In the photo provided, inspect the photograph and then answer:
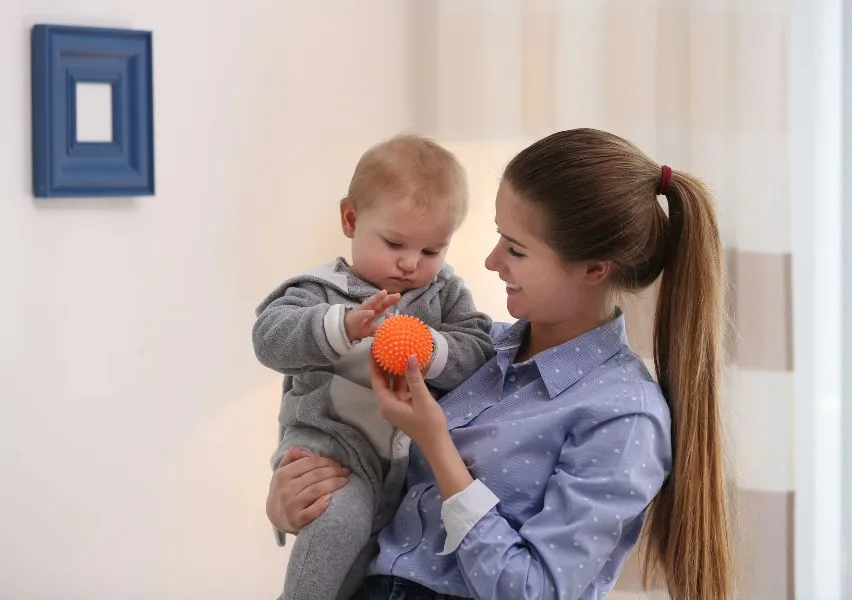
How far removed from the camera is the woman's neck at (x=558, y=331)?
1.75 metres

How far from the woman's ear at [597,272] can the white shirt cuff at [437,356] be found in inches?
9.3

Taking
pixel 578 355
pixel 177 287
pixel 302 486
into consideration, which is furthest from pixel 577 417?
pixel 177 287

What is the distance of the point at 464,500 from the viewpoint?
1.55m

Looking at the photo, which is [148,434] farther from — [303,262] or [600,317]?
[600,317]

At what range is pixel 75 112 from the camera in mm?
2586

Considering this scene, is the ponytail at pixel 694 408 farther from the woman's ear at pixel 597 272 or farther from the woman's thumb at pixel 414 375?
the woman's thumb at pixel 414 375

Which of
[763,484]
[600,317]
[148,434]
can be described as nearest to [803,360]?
[763,484]

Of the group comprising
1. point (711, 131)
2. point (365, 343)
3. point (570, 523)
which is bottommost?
point (570, 523)

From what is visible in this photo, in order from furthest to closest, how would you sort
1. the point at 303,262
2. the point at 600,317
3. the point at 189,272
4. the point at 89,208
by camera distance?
the point at 303,262 → the point at 189,272 → the point at 89,208 → the point at 600,317

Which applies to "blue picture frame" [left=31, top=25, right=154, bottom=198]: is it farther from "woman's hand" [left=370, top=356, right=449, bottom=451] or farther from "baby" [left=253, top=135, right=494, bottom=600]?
"woman's hand" [left=370, top=356, right=449, bottom=451]

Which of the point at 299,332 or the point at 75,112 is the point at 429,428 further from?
the point at 75,112

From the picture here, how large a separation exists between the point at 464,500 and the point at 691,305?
1.44 feet

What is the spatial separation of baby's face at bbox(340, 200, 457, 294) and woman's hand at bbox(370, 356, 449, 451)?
0.72ft

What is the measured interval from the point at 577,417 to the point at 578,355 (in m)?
0.13
